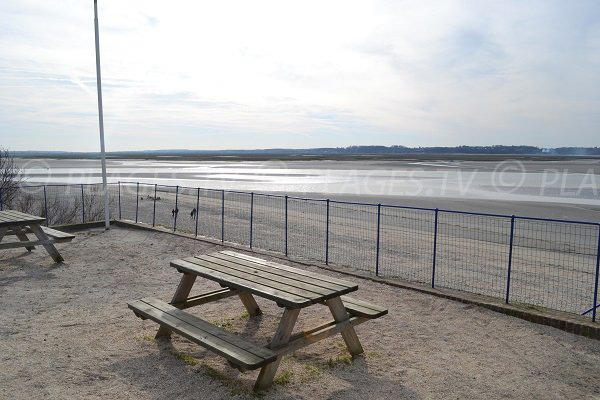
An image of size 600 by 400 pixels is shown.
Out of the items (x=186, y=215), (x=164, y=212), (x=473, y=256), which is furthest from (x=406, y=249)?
(x=164, y=212)

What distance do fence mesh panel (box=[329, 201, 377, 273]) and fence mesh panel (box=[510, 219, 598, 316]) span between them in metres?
3.20

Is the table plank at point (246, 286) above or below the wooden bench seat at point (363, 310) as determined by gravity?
above

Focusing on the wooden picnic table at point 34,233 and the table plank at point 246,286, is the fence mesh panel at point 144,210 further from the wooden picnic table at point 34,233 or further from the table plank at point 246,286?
the table plank at point 246,286

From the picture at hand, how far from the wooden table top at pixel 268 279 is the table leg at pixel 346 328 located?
0.76ft

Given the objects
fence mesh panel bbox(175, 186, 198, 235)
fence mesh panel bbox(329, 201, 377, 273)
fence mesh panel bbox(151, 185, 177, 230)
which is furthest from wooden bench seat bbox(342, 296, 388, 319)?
fence mesh panel bbox(151, 185, 177, 230)

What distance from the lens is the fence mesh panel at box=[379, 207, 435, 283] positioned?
10.8 m

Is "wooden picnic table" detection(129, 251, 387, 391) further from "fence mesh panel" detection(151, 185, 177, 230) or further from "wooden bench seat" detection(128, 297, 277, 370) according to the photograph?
"fence mesh panel" detection(151, 185, 177, 230)

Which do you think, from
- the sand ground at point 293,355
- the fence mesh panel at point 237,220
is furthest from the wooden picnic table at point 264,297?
the fence mesh panel at point 237,220

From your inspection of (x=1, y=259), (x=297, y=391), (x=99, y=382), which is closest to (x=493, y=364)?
(x=297, y=391)

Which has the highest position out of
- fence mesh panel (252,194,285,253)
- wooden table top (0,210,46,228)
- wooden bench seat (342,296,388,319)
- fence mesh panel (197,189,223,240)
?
wooden table top (0,210,46,228)

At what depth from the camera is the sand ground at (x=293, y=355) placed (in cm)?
504

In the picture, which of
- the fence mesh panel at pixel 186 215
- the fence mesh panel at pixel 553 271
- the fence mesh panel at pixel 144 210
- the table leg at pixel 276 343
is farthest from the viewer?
the fence mesh panel at pixel 144 210

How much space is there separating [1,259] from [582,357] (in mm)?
11159

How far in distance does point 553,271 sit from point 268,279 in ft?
28.7
